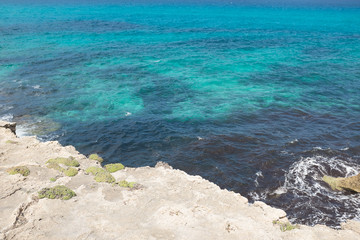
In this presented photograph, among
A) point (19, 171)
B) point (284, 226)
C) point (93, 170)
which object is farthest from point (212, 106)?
point (19, 171)

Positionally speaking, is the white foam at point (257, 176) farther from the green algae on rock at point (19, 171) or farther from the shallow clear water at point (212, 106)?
the green algae on rock at point (19, 171)

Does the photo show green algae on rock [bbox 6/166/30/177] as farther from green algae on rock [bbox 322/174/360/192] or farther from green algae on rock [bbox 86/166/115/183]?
green algae on rock [bbox 322/174/360/192]

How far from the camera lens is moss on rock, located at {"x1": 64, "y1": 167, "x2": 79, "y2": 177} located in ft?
83.0

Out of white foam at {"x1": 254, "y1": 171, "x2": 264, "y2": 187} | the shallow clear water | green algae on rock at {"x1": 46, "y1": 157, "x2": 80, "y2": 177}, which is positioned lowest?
white foam at {"x1": 254, "y1": 171, "x2": 264, "y2": 187}

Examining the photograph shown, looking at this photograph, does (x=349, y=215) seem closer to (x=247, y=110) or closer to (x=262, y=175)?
(x=262, y=175)

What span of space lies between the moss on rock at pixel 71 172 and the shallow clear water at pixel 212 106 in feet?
28.6

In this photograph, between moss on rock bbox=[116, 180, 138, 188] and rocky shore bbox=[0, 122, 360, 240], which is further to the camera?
moss on rock bbox=[116, 180, 138, 188]

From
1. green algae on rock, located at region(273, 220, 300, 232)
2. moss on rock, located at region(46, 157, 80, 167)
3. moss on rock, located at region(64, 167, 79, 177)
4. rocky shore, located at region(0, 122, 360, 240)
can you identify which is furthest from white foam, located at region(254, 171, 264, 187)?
moss on rock, located at region(46, 157, 80, 167)

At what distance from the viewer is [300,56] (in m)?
77.8

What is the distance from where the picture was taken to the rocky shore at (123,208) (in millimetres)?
18484

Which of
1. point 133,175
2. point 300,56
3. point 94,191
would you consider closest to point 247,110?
point 133,175

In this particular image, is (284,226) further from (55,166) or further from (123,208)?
(55,166)

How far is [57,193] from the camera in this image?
72.1 ft

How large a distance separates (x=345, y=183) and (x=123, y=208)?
23.0 metres
